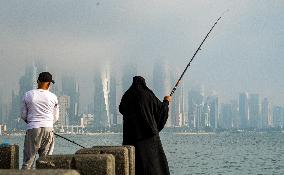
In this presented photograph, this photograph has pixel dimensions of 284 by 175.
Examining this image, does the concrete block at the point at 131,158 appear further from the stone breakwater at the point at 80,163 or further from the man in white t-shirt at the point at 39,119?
the man in white t-shirt at the point at 39,119

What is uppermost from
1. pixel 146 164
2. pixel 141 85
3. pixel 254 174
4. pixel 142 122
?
pixel 141 85

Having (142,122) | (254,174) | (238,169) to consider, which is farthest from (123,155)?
(238,169)

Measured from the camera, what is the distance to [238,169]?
56844 millimetres

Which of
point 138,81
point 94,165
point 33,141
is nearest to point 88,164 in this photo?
point 94,165

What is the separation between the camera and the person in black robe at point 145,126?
7820mm

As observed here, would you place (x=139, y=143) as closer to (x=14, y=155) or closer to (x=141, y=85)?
(x=141, y=85)

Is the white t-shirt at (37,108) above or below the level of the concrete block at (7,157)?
above

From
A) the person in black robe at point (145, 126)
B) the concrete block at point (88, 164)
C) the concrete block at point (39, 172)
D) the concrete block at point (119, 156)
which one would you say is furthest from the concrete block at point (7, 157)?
the concrete block at point (39, 172)

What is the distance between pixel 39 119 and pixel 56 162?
211 cm

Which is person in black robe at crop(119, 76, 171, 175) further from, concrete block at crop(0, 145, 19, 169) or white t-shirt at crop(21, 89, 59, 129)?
concrete block at crop(0, 145, 19, 169)

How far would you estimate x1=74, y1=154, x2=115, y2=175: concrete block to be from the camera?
→ 5480 mm

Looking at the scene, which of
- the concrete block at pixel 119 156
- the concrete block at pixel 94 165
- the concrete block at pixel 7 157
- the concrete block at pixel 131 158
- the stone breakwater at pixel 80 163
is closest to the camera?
the stone breakwater at pixel 80 163

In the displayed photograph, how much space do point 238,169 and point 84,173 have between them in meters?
52.7

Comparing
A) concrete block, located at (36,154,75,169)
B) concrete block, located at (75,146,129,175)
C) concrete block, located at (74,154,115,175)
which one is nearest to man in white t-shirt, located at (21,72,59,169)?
concrete block, located at (75,146,129,175)
